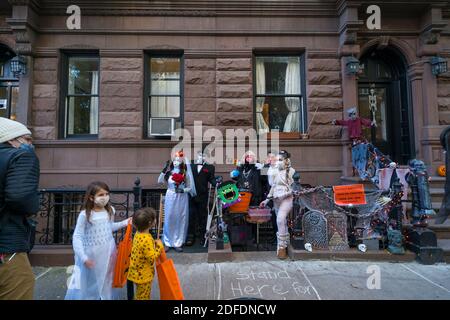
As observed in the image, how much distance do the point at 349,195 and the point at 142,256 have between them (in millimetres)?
4196

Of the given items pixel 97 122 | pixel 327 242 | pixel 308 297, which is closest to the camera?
pixel 308 297

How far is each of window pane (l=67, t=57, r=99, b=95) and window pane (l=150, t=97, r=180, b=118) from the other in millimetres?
1857

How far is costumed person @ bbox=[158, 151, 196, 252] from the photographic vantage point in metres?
6.40

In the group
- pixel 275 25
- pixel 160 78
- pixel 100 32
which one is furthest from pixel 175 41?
pixel 275 25

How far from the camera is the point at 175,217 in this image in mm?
6430

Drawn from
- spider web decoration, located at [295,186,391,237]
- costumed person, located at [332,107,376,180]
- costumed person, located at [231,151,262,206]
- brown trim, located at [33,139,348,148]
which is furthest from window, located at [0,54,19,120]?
costumed person, located at [332,107,376,180]

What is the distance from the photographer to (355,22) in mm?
8242

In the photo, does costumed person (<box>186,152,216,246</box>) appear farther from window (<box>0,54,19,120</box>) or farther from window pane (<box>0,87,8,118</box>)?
window pane (<box>0,87,8,118</box>)

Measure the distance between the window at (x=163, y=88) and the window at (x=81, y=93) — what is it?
1565mm

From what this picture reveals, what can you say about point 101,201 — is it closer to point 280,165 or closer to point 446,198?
point 280,165

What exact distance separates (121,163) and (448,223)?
8215mm

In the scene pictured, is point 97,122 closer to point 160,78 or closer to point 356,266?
point 160,78

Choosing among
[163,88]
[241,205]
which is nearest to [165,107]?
[163,88]

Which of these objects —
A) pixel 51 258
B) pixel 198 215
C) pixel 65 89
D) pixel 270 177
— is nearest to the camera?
pixel 51 258
